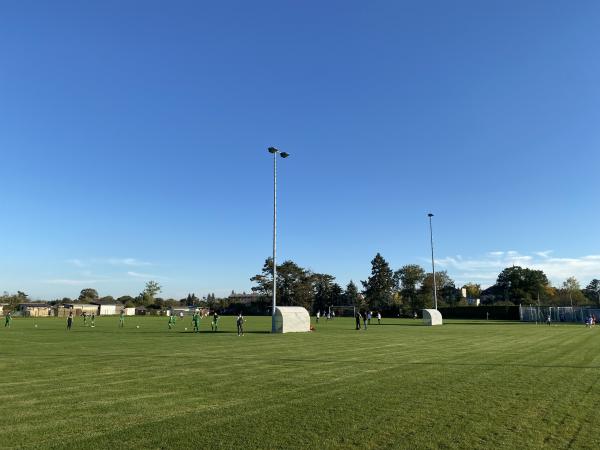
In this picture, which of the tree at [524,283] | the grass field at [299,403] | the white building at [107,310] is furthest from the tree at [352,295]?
the grass field at [299,403]

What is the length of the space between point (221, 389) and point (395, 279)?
120 m

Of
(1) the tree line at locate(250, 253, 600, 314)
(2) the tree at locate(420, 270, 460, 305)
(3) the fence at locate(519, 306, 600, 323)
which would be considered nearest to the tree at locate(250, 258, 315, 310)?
(1) the tree line at locate(250, 253, 600, 314)

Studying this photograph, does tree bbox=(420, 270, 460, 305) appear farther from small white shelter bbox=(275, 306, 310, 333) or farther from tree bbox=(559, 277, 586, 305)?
small white shelter bbox=(275, 306, 310, 333)

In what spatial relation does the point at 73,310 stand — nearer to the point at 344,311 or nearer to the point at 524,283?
the point at 344,311

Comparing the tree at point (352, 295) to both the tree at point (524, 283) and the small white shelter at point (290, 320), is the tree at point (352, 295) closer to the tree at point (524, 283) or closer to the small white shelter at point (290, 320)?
the tree at point (524, 283)

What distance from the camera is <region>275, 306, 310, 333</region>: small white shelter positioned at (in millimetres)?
35000

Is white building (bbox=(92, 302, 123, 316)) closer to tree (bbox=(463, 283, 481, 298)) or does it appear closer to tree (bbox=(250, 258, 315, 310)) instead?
tree (bbox=(250, 258, 315, 310))

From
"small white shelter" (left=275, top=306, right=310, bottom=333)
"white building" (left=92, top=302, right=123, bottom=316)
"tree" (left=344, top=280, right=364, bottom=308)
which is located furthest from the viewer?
"tree" (left=344, top=280, right=364, bottom=308)

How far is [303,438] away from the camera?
266 inches

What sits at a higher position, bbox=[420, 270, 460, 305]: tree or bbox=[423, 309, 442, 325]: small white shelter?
bbox=[420, 270, 460, 305]: tree

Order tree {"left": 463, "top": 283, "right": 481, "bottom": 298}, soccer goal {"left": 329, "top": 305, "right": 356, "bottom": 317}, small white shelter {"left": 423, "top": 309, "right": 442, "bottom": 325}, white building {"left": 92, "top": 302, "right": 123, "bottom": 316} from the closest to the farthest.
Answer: small white shelter {"left": 423, "top": 309, "right": 442, "bottom": 325}
soccer goal {"left": 329, "top": 305, "right": 356, "bottom": 317}
white building {"left": 92, "top": 302, "right": 123, "bottom": 316}
tree {"left": 463, "top": 283, "right": 481, "bottom": 298}

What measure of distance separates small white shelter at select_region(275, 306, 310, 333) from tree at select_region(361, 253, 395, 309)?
86.9 metres

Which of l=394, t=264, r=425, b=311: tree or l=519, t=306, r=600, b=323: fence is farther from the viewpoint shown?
l=394, t=264, r=425, b=311: tree

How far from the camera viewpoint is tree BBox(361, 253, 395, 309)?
122213 millimetres
